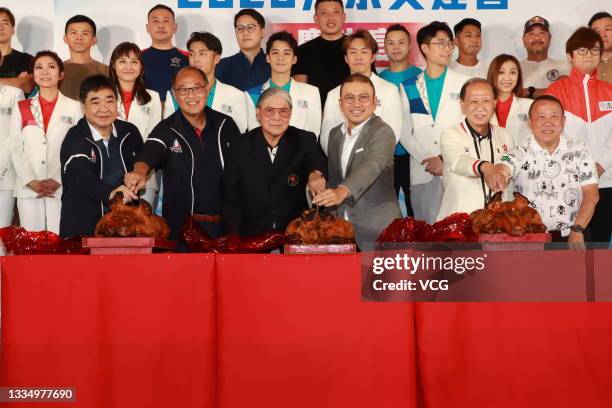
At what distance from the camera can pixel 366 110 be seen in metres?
3.92

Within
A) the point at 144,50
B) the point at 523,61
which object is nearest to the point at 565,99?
the point at 523,61

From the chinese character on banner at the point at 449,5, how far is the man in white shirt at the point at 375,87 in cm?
61

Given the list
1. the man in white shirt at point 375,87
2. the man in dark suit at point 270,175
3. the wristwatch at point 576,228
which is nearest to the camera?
the wristwatch at point 576,228

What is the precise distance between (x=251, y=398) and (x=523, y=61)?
3.31 metres

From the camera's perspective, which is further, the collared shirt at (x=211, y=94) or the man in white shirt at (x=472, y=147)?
the collared shirt at (x=211, y=94)

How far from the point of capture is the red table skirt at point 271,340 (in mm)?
2596

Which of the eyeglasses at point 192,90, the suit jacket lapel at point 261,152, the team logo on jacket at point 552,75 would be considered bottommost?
the suit jacket lapel at point 261,152

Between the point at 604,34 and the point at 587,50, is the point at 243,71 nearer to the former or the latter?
the point at 587,50

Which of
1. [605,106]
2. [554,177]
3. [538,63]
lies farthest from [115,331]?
[538,63]

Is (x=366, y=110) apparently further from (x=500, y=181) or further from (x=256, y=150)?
(x=500, y=181)

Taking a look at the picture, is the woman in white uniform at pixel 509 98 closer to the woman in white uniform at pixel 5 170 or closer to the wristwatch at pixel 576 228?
the wristwatch at pixel 576 228

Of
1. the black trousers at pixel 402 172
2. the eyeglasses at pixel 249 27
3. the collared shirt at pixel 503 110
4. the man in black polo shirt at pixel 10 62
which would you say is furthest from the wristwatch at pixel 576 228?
the man in black polo shirt at pixel 10 62

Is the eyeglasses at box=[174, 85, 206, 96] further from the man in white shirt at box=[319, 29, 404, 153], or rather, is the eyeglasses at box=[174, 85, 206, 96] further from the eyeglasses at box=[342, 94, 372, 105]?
the man in white shirt at box=[319, 29, 404, 153]

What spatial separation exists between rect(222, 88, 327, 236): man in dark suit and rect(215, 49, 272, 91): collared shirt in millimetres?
1275
